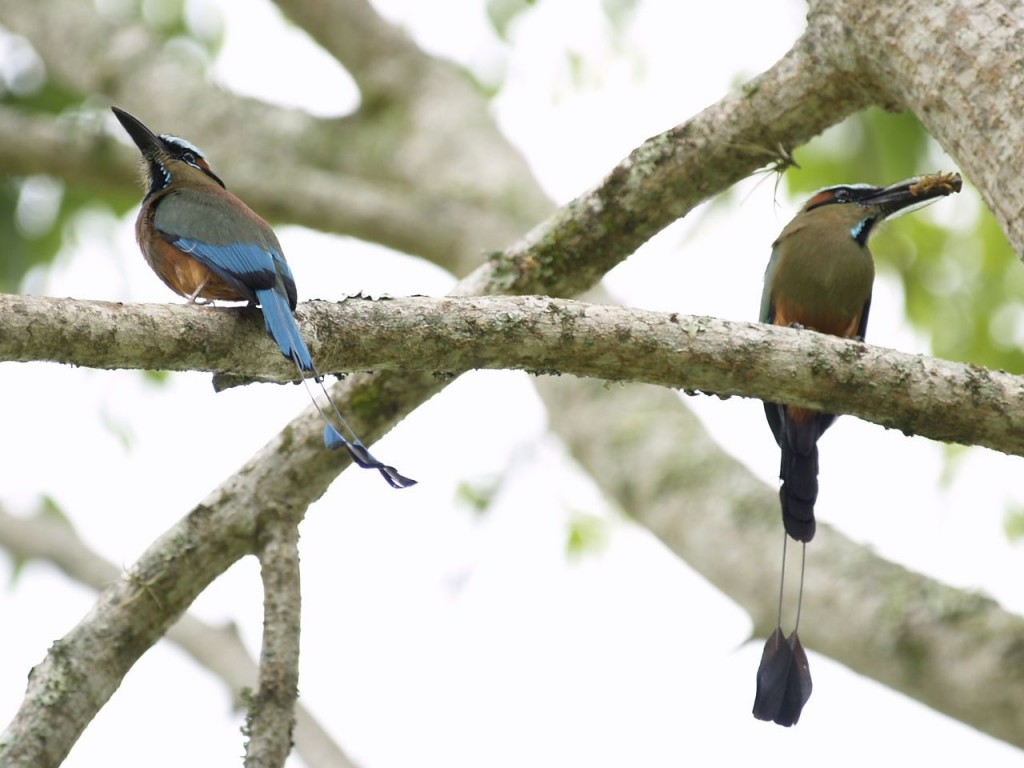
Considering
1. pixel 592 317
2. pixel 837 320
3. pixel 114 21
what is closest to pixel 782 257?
pixel 837 320

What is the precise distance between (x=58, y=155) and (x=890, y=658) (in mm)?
5038

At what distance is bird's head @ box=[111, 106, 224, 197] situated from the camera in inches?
164

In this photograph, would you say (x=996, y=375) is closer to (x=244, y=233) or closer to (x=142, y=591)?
(x=244, y=233)

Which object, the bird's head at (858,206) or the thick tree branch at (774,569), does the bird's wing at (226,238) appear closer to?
the thick tree branch at (774,569)

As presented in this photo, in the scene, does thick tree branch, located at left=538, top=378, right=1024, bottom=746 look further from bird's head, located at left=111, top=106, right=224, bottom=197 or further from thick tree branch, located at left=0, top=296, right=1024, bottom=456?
bird's head, located at left=111, top=106, right=224, bottom=197

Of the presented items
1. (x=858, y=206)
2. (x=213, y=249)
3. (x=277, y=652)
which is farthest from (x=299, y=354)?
(x=858, y=206)

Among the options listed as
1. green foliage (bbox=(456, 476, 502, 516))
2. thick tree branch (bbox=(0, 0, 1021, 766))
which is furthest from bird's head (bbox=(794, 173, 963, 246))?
green foliage (bbox=(456, 476, 502, 516))

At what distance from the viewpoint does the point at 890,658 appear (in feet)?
15.2

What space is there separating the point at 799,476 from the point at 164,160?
7.64 feet

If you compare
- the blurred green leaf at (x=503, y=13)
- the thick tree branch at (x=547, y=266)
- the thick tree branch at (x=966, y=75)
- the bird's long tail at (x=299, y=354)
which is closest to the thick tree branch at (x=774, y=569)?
the thick tree branch at (x=547, y=266)

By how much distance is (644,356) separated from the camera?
Answer: 3.03 metres

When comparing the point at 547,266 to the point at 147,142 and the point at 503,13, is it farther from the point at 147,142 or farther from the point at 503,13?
the point at 503,13

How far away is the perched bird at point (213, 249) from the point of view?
2877 mm

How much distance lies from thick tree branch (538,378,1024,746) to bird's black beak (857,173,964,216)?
129cm
